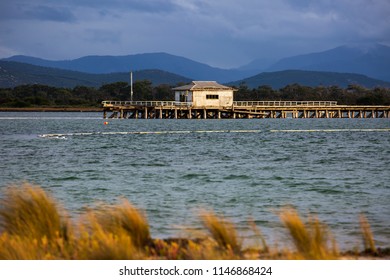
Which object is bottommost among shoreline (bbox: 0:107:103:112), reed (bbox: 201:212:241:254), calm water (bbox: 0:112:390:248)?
shoreline (bbox: 0:107:103:112)

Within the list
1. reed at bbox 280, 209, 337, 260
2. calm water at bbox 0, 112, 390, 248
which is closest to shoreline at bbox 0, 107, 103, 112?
calm water at bbox 0, 112, 390, 248

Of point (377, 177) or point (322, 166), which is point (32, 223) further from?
point (322, 166)

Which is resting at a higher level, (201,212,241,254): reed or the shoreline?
(201,212,241,254): reed

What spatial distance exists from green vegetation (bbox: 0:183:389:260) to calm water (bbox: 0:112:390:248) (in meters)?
3.71

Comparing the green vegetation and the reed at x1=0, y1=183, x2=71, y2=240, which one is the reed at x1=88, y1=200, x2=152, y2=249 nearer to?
the green vegetation

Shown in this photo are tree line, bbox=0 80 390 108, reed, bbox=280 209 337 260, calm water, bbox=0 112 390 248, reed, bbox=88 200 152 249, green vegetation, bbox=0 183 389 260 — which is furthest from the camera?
tree line, bbox=0 80 390 108

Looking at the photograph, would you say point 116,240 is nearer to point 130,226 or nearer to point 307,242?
point 130,226

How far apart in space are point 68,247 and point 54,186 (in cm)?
1653

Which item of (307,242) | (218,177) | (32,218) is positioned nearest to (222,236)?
(307,242)

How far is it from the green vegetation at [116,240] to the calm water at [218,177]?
146 inches

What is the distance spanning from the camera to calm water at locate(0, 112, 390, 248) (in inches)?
772

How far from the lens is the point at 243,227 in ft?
57.0

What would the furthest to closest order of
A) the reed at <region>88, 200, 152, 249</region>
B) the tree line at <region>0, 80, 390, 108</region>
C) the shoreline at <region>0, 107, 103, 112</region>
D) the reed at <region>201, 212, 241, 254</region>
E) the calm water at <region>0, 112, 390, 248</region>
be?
1. the tree line at <region>0, 80, 390, 108</region>
2. the shoreline at <region>0, 107, 103, 112</region>
3. the calm water at <region>0, 112, 390, 248</region>
4. the reed at <region>88, 200, 152, 249</region>
5. the reed at <region>201, 212, 241, 254</region>

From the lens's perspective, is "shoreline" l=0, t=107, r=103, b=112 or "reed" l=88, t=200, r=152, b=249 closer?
"reed" l=88, t=200, r=152, b=249
